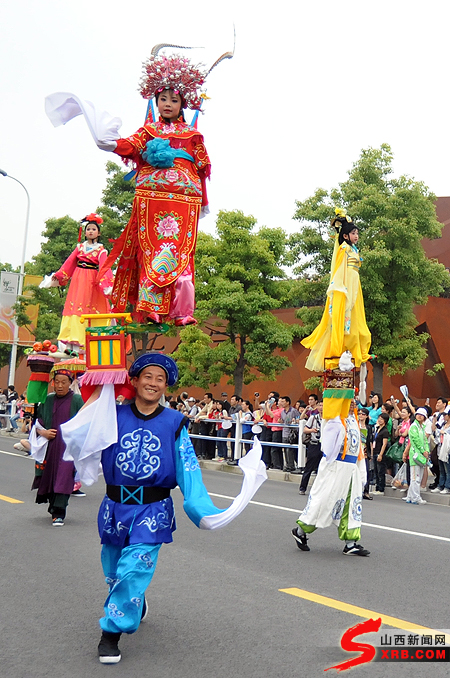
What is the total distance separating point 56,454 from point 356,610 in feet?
15.5

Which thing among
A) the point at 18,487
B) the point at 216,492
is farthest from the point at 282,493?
the point at 18,487

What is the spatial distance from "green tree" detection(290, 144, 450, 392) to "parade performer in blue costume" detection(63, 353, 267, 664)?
17.2 meters

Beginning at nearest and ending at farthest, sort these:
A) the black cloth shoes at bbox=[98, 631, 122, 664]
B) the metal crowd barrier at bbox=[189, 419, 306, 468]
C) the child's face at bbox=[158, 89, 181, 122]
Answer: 1. the black cloth shoes at bbox=[98, 631, 122, 664]
2. the child's face at bbox=[158, 89, 181, 122]
3. the metal crowd barrier at bbox=[189, 419, 306, 468]

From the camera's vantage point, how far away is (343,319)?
24.5 ft

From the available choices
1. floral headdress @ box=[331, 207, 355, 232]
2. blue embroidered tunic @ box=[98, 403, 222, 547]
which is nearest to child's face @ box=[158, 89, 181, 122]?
blue embroidered tunic @ box=[98, 403, 222, 547]

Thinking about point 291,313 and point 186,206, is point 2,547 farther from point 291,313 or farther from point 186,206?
point 291,313

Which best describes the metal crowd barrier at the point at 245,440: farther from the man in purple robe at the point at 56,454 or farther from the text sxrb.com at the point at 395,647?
Result: the text sxrb.com at the point at 395,647

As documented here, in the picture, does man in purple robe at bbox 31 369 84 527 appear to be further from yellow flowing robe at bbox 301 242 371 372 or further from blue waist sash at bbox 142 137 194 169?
blue waist sash at bbox 142 137 194 169

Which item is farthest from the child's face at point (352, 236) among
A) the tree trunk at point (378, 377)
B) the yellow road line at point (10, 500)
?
the tree trunk at point (378, 377)

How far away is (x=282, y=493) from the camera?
1277 cm

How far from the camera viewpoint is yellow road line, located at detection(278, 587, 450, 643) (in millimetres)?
4820

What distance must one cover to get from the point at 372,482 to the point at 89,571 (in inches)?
365

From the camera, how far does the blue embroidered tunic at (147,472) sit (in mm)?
4332

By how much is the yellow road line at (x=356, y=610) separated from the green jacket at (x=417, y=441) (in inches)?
289
